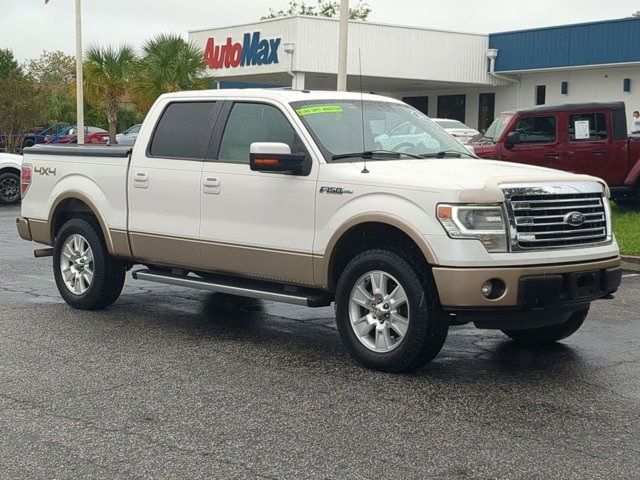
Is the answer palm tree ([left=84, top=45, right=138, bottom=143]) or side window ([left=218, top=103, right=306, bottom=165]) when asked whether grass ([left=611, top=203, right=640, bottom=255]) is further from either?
palm tree ([left=84, top=45, right=138, bottom=143])

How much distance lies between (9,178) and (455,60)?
2122 centimetres

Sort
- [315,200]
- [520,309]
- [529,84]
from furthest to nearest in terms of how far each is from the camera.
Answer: [529,84] < [315,200] < [520,309]

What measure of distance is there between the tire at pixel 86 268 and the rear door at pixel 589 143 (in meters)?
10.2

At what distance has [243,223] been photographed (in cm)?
778

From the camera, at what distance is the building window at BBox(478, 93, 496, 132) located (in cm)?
4030

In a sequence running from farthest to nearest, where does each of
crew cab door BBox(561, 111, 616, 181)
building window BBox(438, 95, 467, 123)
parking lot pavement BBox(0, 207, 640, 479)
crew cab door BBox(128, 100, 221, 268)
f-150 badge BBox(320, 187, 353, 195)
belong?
1. building window BBox(438, 95, 467, 123)
2. crew cab door BBox(561, 111, 616, 181)
3. crew cab door BBox(128, 100, 221, 268)
4. f-150 badge BBox(320, 187, 353, 195)
5. parking lot pavement BBox(0, 207, 640, 479)

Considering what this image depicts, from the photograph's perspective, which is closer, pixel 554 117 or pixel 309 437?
pixel 309 437

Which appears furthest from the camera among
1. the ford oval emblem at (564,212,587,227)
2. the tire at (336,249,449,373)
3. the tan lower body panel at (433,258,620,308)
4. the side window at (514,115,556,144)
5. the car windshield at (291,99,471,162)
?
the side window at (514,115,556,144)

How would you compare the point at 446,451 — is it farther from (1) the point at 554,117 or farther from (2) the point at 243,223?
(1) the point at 554,117

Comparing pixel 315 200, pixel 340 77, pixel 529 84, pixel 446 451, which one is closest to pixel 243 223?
pixel 315 200

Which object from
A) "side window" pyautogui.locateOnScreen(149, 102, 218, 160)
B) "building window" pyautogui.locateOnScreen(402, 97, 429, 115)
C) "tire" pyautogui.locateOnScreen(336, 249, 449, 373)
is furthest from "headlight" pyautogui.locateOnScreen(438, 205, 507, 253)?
"building window" pyautogui.locateOnScreen(402, 97, 429, 115)

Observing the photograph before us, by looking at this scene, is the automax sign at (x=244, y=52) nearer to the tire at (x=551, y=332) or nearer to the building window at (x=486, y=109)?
the building window at (x=486, y=109)

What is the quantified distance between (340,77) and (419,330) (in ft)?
39.3

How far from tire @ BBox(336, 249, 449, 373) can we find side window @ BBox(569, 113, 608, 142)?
441 inches
